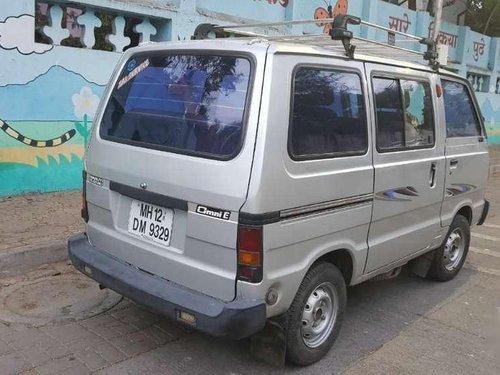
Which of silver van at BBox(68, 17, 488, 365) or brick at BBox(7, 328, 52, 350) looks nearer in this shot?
silver van at BBox(68, 17, 488, 365)

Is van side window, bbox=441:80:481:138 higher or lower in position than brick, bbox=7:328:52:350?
higher

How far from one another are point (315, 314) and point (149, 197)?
4.14ft

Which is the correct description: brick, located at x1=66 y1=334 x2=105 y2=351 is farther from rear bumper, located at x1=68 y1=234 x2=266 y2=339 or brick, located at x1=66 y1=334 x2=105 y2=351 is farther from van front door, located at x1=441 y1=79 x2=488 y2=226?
van front door, located at x1=441 y1=79 x2=488 y2=226

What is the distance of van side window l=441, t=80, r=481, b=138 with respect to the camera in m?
4.57

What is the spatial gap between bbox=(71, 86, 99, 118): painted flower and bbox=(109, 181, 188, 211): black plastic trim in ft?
12.3

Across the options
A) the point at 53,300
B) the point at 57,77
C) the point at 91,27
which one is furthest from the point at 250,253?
the point at 91,27

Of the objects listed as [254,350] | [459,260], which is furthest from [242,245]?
[459,260]

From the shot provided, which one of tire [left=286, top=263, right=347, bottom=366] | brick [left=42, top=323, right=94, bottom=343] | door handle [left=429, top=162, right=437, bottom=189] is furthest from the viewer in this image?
door handle [left=429, top=162, right=437, bottom=189]

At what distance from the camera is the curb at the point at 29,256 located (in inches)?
176

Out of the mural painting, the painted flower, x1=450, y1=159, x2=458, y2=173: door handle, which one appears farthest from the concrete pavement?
the painted flower

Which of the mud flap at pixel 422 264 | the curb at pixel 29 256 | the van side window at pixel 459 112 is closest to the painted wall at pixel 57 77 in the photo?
the curb at pixel 29 256

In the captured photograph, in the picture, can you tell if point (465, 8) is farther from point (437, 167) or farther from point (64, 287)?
point (64, 287)

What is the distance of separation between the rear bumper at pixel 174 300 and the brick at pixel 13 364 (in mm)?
637

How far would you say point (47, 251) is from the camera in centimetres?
477
